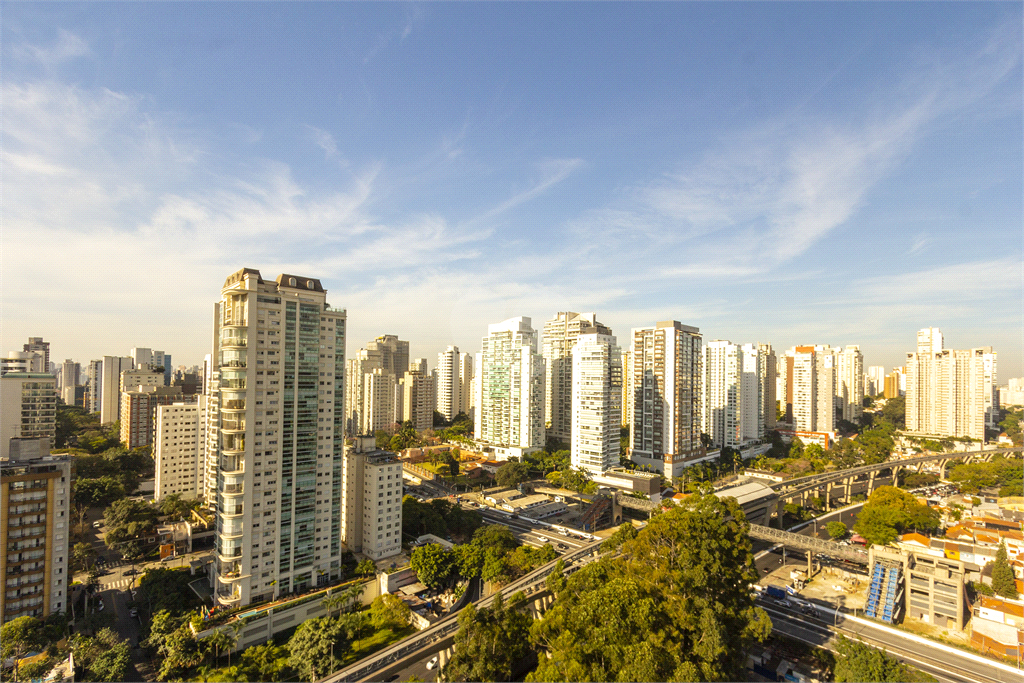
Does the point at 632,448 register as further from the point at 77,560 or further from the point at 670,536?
the point at 77,560

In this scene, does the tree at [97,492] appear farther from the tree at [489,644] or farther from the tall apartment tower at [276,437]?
the tree at [489,644]

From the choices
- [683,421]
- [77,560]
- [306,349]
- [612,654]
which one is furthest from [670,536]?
[77,560]

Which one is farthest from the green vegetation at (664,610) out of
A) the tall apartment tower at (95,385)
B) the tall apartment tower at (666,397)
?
the tall apartment tower at (95,385)

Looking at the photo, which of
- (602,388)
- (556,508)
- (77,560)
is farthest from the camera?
(602,388)

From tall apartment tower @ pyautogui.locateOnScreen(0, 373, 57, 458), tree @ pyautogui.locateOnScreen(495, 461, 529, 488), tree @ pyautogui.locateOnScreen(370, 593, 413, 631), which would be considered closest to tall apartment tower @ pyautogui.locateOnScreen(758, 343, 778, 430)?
tree @ pyautogui.locateOnScreen(495, 461, 529, 488)

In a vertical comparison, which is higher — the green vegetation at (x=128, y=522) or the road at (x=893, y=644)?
the green vegetation at (x=128, y=522)

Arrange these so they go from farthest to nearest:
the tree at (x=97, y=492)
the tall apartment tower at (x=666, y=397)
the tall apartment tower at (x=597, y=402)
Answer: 1. the tall apartment tower at (x=666, y=397)
2. the tall apartment tower at (x=597, y=402)
3. the tree at (x=97, y=492)
